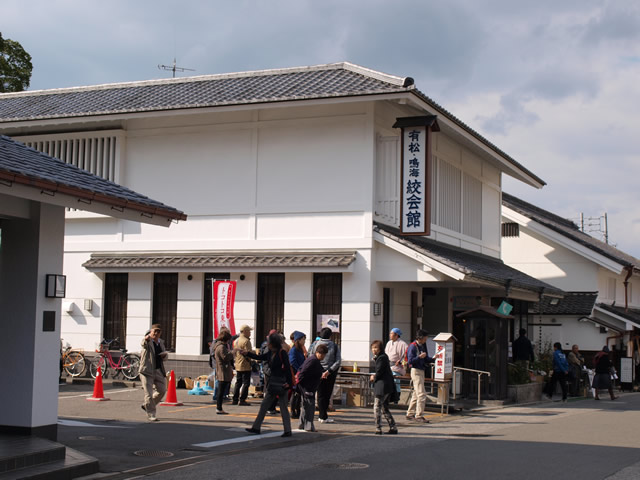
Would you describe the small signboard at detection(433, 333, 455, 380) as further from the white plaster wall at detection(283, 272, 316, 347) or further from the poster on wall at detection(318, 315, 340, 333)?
the white plaster wall at detection(283, 272, 316, 347)

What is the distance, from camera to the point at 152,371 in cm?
1473

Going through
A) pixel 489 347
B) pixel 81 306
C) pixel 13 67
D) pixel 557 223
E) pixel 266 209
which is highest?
pixel 13 67

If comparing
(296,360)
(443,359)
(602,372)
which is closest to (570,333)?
(602,372)

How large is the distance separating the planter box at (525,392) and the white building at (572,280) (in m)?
8.55

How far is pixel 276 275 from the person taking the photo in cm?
2072

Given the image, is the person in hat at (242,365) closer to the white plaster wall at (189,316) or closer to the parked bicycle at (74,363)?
the white plaster wall at (189,316)

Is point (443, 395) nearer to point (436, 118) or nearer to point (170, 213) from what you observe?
point (436, 118)

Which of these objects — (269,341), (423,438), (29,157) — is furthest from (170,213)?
(423,438)

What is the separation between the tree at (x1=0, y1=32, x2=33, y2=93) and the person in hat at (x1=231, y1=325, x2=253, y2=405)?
22334mm

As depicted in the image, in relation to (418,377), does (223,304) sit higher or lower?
higher

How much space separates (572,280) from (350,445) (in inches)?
1021

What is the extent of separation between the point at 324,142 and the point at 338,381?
6208 mm

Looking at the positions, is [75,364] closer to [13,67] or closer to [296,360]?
[296,360]

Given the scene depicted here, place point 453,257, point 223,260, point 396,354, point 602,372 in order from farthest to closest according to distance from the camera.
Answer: point 602,372 → point 453,257 → point 223,260 → point 396,354
